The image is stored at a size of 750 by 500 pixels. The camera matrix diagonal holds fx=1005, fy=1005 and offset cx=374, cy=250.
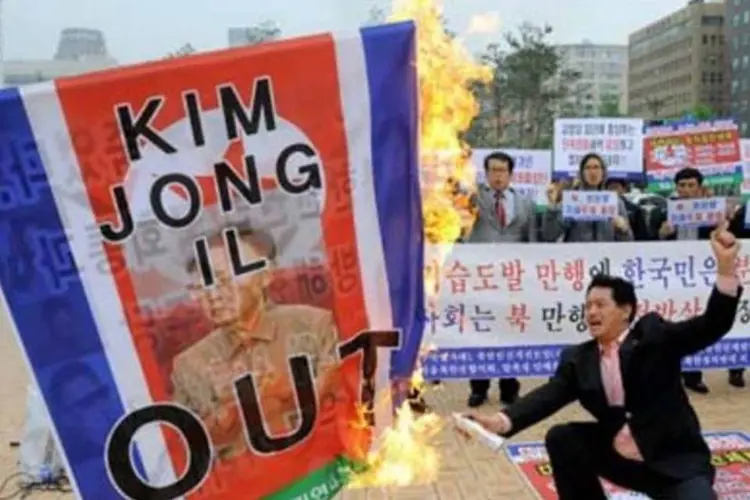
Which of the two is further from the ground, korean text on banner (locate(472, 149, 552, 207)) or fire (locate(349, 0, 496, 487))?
fire (locate(349, 0, 496, 487))

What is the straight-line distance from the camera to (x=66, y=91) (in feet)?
6.75

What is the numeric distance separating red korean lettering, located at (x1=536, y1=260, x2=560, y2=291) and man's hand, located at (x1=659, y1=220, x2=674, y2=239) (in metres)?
1.00

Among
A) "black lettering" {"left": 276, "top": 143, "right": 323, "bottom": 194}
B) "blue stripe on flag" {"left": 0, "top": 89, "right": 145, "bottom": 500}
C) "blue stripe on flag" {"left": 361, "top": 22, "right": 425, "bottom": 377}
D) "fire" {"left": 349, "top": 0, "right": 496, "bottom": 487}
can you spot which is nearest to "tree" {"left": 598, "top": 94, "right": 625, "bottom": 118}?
"fire" {"left": 349, "top": 0, "right": 496, "bottom": 487}

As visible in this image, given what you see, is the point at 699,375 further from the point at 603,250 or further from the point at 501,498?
the point at 501,498

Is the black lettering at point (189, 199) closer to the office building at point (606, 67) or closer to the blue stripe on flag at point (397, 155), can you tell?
the blue stripe on flag at point (397, 155)

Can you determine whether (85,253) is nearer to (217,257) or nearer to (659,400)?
(217,257)

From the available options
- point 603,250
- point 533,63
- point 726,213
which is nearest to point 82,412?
point 603,250

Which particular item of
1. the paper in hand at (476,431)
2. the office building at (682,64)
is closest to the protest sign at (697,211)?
the paper in hand at (476,431)

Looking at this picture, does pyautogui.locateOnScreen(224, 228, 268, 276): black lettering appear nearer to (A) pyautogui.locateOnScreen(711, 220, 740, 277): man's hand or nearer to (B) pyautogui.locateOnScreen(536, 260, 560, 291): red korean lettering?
(A) pyautogui.locateOnScreen(711, 220, 740, 277): man's hand

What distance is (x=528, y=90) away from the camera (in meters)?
24.5

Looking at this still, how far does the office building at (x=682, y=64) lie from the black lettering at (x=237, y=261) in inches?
2660

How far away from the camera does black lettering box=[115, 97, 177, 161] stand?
208 cm

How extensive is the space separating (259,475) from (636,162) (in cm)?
851

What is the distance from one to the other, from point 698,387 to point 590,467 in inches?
139
